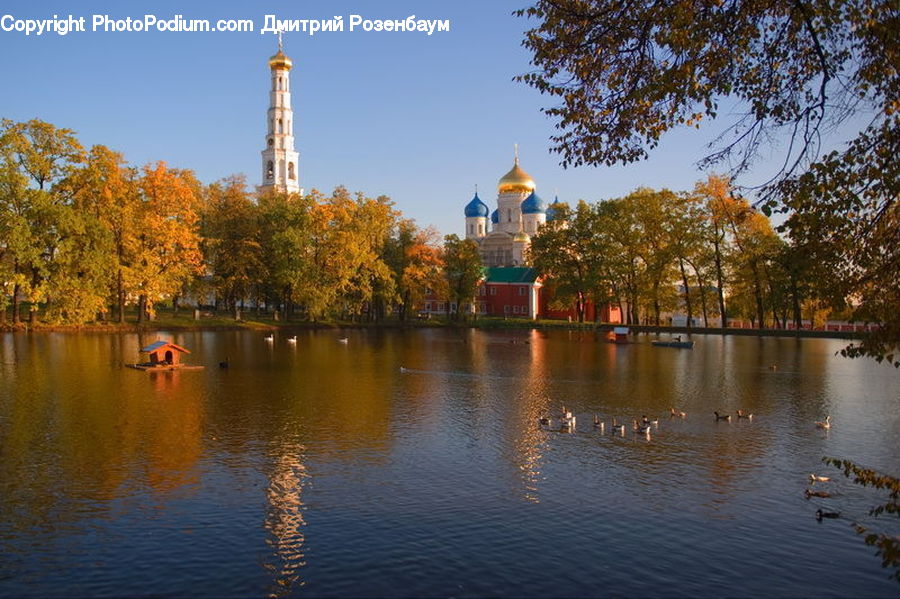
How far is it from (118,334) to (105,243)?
879 centimetres

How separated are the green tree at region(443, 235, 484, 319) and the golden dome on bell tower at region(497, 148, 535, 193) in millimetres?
39698

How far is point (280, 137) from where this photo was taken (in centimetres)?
12888

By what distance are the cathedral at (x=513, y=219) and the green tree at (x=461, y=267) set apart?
1165 inches

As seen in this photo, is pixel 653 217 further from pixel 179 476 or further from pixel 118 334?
pixel 179 476

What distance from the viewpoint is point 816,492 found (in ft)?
65.9

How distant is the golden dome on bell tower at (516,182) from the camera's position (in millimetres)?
143500

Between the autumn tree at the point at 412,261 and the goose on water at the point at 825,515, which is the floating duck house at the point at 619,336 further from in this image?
the goose on water at the point at 825,515

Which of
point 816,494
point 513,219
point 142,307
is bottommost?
point 816,494

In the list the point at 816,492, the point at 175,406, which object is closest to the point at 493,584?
the point at 816,492

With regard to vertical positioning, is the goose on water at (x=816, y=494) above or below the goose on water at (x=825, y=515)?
above

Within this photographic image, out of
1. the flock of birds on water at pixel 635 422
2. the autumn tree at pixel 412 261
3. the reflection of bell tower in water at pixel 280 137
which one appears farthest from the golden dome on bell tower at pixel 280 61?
the flock of birds on water at pixel 635 422

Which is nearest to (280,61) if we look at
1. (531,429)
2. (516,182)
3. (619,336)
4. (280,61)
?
(280,61)

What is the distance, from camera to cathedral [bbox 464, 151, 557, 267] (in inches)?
5487

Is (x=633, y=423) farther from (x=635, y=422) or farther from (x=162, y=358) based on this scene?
(x=162, y=358)
